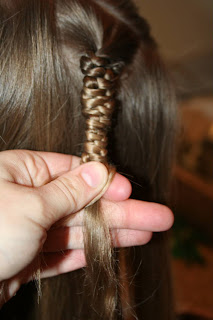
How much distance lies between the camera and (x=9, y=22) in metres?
0.56

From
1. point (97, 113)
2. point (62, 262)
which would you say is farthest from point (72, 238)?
point (97, 113)

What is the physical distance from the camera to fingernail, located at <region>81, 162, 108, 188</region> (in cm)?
53

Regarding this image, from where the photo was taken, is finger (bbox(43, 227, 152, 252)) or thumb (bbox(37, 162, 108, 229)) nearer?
thumb (bbox(37, 162, 108, 229))

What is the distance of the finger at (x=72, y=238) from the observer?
65 cm

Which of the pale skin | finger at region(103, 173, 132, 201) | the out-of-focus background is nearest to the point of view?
the pale skin

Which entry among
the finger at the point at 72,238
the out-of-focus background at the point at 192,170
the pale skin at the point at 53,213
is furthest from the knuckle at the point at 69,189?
the out-of-focus background at the point at 192,170

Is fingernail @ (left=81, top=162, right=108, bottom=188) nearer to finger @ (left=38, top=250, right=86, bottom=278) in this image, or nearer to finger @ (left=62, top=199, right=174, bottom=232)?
finger @ (left=62, top=199, right=174, bottom=232)

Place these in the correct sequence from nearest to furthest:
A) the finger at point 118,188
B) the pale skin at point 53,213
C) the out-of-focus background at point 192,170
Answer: the pale skin at point 53,213 < the finger at point 118,188 < the out-of-focus background at point 192,170

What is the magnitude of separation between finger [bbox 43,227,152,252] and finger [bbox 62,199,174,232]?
0.10 feet

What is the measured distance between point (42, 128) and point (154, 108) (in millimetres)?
299

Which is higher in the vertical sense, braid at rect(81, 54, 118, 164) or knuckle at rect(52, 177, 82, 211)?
braid at rect(81, 54, 118, 164)

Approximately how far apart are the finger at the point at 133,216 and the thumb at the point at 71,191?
0.23ft

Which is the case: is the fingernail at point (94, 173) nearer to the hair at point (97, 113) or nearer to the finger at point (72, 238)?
the hair at point (97, 113)

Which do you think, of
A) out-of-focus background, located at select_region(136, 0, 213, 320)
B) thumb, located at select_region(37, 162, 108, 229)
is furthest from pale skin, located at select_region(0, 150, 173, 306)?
out-of-focus background, located at select_region(136, 0, 213, 320)
